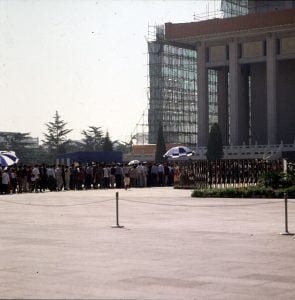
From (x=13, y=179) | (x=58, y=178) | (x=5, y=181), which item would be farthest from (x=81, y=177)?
(x=5, y=181)

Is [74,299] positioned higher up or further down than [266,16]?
further down

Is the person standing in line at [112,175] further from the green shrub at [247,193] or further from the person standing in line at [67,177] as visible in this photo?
the green shrub at [247,193]

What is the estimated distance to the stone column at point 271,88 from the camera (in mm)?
87250

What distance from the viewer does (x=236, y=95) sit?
3585 inches

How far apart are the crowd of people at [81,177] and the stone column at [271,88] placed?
4145cm

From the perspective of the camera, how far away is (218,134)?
8375cm

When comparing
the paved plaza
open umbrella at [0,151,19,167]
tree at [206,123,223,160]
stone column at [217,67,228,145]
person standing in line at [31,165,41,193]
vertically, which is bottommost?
the paved plaza

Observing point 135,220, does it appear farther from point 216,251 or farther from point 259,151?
point 259,151

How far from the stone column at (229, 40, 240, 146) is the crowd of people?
4280cm

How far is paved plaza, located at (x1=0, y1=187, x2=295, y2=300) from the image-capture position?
908 cm

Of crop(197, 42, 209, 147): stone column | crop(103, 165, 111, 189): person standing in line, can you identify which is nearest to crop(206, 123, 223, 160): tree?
crop(197, 42, 209, 147): stone column

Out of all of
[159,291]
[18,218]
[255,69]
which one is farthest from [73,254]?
[255,69]

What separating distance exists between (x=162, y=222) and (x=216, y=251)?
625cm

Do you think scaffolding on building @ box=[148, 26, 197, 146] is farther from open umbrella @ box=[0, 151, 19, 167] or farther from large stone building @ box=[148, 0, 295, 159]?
open umbrella @ box=[0, 151, 19, 167]
